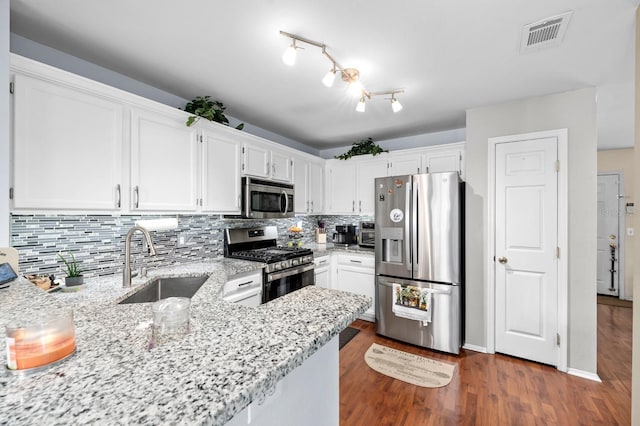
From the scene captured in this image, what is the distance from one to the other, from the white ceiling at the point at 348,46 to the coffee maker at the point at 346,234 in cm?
198

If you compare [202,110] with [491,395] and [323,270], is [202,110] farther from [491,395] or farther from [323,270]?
[491,395]

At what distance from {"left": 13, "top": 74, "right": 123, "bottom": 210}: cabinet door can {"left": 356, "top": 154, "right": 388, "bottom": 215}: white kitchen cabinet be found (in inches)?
112

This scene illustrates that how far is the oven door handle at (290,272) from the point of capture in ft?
8.98

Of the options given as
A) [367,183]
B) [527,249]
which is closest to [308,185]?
[367,183]

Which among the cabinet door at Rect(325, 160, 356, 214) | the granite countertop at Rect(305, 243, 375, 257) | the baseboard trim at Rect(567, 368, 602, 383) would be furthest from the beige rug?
the cabinet door at Rect(325, 160, 356, 214)

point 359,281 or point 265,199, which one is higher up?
point 265,199

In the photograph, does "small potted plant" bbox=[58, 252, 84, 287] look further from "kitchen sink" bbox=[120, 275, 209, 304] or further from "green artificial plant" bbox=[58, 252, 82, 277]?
"kitchen sink" bbox=[120, 275, 209, 304]

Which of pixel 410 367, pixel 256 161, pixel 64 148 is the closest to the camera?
pixel 64 148

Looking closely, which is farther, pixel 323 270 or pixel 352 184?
pixel 352 184

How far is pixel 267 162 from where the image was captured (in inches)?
127

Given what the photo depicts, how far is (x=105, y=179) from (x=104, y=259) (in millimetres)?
632

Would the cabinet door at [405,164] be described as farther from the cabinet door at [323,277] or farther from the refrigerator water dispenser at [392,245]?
the cabinet door at [323,277]

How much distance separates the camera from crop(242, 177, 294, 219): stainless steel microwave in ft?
9.61

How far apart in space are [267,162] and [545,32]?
255 cm
